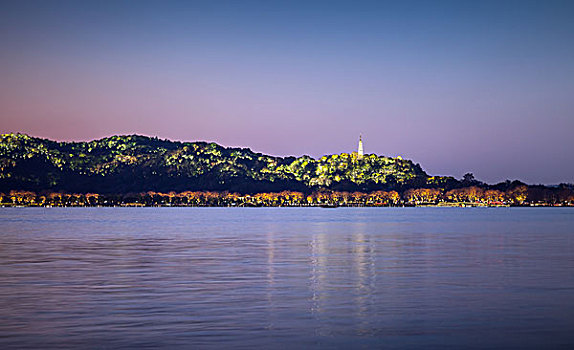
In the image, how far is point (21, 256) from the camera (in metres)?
58.2

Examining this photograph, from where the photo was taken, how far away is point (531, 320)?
27.2 m

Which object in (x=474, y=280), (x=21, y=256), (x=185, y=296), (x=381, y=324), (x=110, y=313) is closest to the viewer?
(x=381, y=324)

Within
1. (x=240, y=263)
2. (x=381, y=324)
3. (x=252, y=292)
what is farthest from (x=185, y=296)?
(x=240, y=263)

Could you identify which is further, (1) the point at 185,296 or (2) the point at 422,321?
(1) the point at 185,296

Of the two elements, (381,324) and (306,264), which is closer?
(381,324)

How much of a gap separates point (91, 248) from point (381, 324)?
4816cm

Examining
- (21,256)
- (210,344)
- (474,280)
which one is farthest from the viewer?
(21,256)

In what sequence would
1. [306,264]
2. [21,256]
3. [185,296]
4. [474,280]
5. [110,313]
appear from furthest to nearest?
1. [21,256]
2. [306,264]
3. [474,280]
4. [185,296]
5. [110,313]

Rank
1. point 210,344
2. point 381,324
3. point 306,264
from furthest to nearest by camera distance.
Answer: point 306,264
point 381,324
point 210,344

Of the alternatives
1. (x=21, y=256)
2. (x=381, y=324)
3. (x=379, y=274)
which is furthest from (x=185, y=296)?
(x=21, y=256)

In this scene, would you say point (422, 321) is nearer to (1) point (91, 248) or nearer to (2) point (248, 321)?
(2) point (248, 321)

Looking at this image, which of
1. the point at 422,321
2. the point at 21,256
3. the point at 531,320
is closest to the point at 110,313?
the point at 422,321

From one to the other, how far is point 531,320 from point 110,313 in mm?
16188

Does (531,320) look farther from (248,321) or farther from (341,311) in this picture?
(248,321)
